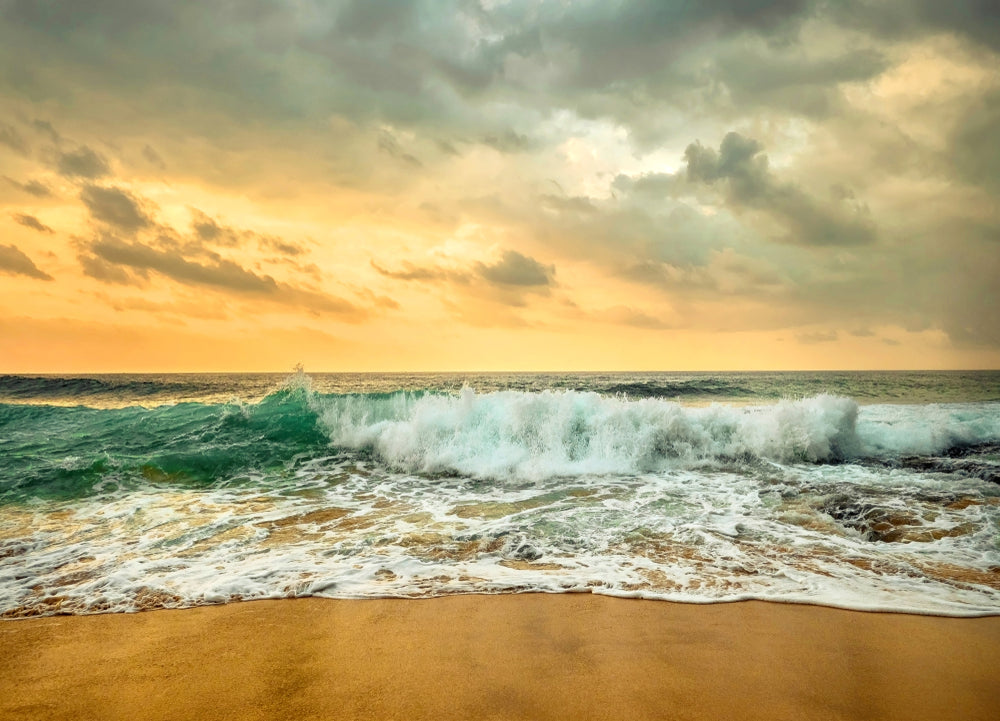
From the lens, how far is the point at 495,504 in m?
7.59

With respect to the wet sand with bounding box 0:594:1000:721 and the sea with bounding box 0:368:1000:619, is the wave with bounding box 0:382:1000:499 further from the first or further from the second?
the wet sand with bounding box 0:594:1000:721

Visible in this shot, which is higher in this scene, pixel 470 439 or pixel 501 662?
pixel 470 439

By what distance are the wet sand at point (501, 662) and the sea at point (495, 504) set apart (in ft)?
1.11

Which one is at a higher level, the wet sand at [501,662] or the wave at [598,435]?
the wave at [598,435]

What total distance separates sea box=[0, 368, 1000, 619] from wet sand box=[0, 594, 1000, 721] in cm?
34

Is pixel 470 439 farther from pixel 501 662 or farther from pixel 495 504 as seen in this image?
pixel 501 662

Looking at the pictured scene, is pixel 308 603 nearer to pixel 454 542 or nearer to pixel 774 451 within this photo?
pixel 454 542

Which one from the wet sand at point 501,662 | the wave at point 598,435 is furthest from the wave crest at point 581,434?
the wet sand at point 501,662

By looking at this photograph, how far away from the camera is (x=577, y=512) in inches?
272

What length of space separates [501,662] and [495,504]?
14.8ft

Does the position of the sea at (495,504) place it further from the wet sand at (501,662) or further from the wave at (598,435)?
the wet sand at (501,662)

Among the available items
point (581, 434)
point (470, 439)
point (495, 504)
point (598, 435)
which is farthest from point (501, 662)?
point (581, 434)

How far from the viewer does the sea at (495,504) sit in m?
4.40

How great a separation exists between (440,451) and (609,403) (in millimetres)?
4535
